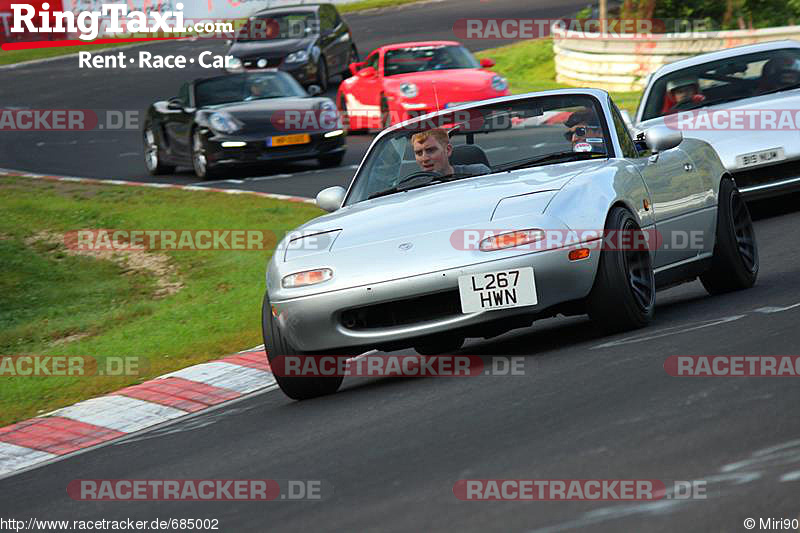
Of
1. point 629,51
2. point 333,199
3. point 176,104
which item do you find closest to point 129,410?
point 333,199

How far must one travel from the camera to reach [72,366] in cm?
977

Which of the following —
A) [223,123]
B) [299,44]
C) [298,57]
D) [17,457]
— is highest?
[17,457]

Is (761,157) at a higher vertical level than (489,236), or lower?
lower

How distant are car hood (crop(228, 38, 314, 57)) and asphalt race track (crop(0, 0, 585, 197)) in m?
2.06

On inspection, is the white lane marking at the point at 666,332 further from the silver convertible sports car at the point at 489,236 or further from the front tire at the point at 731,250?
the front tire at the point at 731,250

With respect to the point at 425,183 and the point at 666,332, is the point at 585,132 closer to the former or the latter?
the point at 425,183

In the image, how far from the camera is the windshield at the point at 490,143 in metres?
8.20

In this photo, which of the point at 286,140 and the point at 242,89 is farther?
the point at 242,89

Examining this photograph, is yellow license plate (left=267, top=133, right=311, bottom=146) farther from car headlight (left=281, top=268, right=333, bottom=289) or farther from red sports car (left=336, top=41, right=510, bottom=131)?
car headlight (left=281, top=268, right=333, bottom=289)

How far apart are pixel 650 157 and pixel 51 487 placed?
388cm

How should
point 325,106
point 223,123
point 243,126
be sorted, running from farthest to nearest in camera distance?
1. point 325,106
2. point 223,123
3. point 243,126

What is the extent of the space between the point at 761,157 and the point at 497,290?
18.4 feet

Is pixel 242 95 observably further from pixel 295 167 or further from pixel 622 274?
pixel 622 274

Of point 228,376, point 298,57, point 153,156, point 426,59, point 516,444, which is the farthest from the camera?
point 298,57
